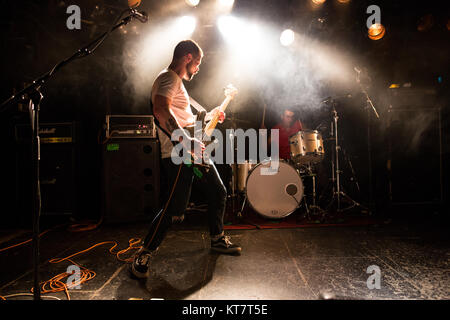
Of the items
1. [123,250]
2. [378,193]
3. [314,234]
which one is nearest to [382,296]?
[314,234]

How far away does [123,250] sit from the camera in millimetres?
2715

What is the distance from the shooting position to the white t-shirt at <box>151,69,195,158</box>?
201cm

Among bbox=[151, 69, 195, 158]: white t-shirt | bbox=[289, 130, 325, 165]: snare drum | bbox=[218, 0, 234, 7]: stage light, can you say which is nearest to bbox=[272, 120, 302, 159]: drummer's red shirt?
bbox=[289, 130, 325, 165]: snare drum

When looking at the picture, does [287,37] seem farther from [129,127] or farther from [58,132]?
[58,132]

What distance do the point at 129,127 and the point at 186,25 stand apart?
217cm

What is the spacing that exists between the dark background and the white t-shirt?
8.93ft

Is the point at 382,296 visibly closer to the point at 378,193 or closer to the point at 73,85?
the point at 378,193

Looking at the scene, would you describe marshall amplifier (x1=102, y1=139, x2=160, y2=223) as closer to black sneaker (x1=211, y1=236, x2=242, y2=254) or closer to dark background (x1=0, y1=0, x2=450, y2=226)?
dark background (x1=0, y1=0, x2=450, y2=226)

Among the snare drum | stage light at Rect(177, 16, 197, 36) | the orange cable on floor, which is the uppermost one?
stage light at Rect(177, 16, 197, 36)

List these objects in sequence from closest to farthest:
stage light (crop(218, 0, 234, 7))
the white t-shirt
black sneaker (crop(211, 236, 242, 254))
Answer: the white t-shirt < black sneaker (crop(211, 236, 242, 254)) < stage light (crop(218, 0, 234, 7))

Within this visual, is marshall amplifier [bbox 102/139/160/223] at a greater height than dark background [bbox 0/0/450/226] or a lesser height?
lesser

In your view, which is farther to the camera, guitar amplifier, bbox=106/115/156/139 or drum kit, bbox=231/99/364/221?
guitar amplifier, bbox=106/115/156/139

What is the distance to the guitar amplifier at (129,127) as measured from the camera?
3904 mm

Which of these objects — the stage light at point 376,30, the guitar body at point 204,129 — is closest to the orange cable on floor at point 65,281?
the guitar body at point 204,129
